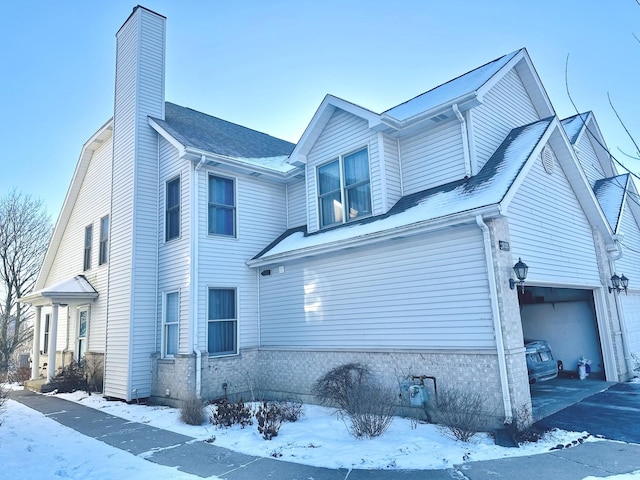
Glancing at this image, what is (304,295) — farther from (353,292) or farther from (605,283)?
(605,283)

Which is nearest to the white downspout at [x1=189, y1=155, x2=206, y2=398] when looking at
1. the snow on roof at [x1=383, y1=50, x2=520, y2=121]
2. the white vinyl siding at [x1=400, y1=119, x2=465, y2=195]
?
the white vinyl siding at [x1=400, y1=119, x2=465, y2=195]

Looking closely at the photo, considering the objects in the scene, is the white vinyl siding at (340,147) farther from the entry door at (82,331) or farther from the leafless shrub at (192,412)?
→ the entry door at (82,331)

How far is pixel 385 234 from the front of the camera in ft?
28.5

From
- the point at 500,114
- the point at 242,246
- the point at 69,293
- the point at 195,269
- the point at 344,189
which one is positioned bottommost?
the point at 69,293

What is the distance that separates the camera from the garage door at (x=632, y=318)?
1238cm

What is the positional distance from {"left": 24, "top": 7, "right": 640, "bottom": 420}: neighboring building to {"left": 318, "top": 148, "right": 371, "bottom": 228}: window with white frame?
1.6 inches

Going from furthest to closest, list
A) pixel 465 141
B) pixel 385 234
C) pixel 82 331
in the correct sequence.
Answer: pixel 82 331
pixel 465 141
pixel 385 234

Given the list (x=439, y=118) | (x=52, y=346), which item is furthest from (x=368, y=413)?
(x=52, y=346)

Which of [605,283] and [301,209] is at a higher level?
[301,209]

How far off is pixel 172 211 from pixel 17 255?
55.9ft

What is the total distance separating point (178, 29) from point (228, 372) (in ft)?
37.9

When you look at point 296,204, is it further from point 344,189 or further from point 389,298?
point 389,298

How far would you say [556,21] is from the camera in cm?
450

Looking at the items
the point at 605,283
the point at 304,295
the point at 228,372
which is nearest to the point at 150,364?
the point at 228,372
